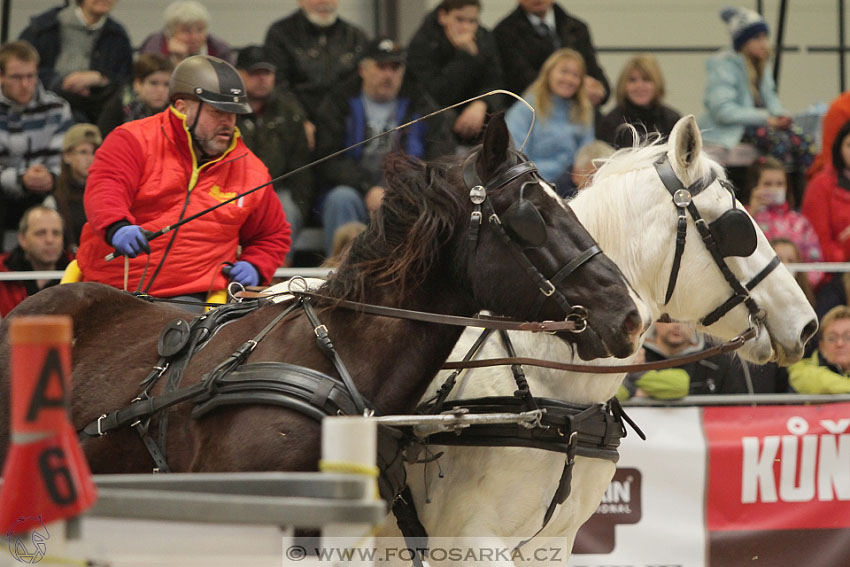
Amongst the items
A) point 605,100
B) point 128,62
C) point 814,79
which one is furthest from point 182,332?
point 814,79

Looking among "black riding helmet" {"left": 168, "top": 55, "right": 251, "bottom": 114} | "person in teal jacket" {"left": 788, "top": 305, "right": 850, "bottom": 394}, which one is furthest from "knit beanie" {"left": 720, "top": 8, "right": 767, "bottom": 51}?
"black riding helmet" {"left": 168, "top": 55, "right": 251, "bottom": 114}

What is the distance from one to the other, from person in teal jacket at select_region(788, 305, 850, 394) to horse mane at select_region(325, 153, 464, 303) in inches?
121

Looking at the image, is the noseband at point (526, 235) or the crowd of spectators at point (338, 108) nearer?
the noseband at point (526, 235)

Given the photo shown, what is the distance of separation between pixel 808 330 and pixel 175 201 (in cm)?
239

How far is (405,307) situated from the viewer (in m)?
3.68

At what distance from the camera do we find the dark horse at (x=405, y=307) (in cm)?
351

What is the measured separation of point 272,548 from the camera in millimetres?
2500

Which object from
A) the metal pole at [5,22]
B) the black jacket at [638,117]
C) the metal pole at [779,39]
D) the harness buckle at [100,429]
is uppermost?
the metal pole at [779,39]

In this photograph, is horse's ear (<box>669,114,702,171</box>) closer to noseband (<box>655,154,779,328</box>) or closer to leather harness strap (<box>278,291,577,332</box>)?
noseband (<box>655,154,779,328</box>)

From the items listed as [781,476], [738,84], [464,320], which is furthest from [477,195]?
[738,84]

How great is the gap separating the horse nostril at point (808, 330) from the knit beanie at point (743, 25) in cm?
516

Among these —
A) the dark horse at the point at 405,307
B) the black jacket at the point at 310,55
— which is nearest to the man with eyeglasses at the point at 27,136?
the black jacket at the point at 310,55

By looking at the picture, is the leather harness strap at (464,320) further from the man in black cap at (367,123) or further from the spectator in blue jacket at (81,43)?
the spectator in blue jacket at (81,43)

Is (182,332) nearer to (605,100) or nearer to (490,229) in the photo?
(490,229)
